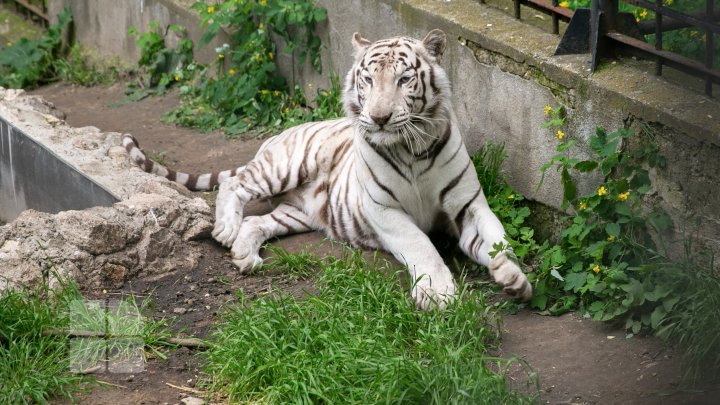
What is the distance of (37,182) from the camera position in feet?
21.2

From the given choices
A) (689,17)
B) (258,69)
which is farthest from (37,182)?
(689,17)

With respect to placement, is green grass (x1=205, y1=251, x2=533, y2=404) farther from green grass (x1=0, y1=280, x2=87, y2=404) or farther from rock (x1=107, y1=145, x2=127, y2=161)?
rock (x1=107, y1=145, x2=127, y2=161)

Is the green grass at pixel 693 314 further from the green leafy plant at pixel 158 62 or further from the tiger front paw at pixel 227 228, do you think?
the green leafy plant at pixel 158 62

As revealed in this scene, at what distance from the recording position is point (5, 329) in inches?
172

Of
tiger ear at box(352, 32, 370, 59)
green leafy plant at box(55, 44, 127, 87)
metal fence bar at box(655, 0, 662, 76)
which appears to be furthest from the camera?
green leafy plant at box(55, 44, 127, 87)

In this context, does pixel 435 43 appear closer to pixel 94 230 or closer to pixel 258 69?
pixel 94 230

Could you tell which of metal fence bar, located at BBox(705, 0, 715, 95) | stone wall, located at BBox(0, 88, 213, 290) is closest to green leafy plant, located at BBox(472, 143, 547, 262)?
metal fence bar, located at BBox(705, 0, 715, 95)

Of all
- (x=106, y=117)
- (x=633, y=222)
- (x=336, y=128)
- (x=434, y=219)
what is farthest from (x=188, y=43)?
(x=633, y=222)

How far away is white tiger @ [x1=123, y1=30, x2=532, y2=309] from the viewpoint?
16.3 ft

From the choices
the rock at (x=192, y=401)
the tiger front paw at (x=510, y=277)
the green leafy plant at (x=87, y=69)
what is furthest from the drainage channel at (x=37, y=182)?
the green leafy plant at (x=87, y=69)

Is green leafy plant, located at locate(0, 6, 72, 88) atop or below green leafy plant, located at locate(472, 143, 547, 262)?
below

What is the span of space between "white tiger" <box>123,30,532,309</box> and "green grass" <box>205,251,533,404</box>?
0.66ft

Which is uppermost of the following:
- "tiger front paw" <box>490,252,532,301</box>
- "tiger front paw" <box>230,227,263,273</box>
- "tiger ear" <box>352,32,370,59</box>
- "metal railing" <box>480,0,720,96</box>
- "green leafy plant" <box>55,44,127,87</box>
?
"metal railing" <box>480,0,720,96</box>

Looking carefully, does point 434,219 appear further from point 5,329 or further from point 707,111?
point 5,329
